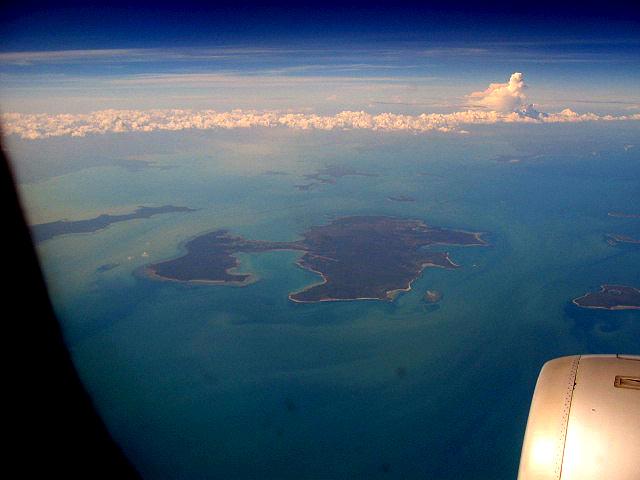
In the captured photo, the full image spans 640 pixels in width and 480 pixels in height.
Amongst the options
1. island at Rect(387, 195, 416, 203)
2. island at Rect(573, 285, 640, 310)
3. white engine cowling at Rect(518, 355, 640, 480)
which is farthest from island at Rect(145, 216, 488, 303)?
white engine cowling at Rect(518, 355, 640, 480)

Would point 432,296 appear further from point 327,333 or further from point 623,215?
point 623,215

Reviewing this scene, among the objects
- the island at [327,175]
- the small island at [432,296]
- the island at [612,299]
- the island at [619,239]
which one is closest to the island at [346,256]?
the small island at [432,296]

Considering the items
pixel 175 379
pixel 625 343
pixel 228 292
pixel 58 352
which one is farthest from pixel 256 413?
pixel 625 343

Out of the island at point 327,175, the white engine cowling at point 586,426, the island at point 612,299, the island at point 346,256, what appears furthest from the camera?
the island at point 327,175

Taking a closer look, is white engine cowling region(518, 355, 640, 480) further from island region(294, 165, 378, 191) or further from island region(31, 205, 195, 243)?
island region(294, 165, 378, 191)

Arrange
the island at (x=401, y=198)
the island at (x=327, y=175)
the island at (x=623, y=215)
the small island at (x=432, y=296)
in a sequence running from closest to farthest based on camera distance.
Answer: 1. the small island at (x=432, y=296)
2. the island at (x=623, y=215)
3. the island at (x=401, y=198)
4. the island at (x=327, y=175)

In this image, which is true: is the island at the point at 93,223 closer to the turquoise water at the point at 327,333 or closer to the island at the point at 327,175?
the turquoise water at the point at 327,333
